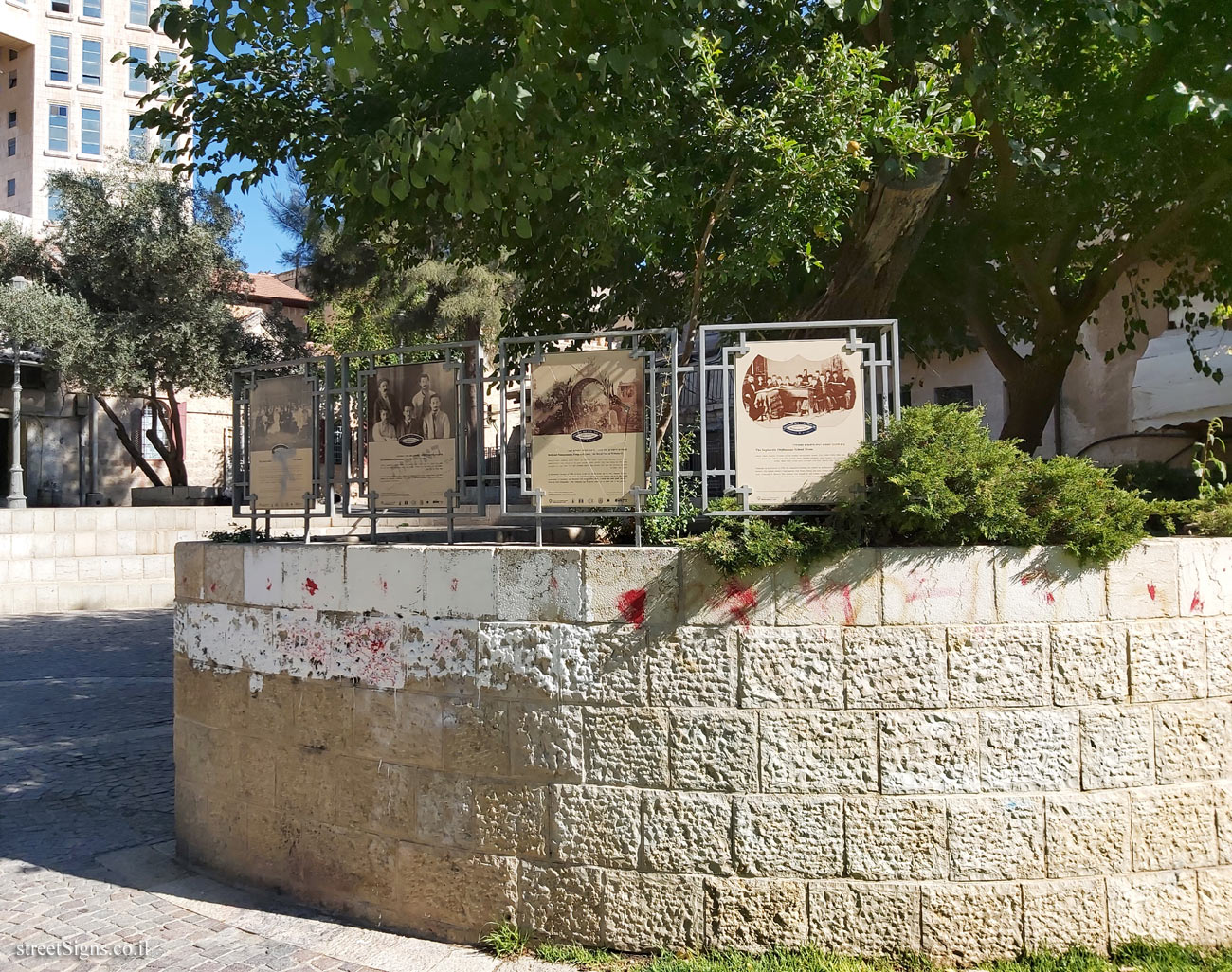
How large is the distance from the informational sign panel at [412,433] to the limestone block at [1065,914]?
307 centimetres

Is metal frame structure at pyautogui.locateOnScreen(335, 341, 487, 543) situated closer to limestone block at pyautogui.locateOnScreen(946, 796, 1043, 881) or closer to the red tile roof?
limestone block at pyautogui.locateOnScreen(946, 796, 1043, 881)

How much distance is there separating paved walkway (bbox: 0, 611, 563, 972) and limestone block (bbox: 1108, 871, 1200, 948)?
227 cm

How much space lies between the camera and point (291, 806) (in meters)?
5.05

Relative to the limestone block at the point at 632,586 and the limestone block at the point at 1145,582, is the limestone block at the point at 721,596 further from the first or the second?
the limestone block at the point at 1145,582

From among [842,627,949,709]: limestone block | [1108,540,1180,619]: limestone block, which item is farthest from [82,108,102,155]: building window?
[1108,540,1180,619]: limestone block

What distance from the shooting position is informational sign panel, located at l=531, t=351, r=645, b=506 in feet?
15.1

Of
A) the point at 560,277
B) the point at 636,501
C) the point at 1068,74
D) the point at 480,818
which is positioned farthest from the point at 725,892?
the point at 1068,74

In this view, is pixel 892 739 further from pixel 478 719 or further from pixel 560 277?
pixel 560 277

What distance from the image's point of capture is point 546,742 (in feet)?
14.4

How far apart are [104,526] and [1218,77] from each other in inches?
606

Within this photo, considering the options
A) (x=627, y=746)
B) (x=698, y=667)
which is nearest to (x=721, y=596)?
(x=698, y=667)

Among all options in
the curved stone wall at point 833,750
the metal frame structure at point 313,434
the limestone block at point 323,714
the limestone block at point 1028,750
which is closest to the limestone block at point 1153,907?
the curved stone wall at point 833,750

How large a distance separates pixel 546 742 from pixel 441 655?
61cm

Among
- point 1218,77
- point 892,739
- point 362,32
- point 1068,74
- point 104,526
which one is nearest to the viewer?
point 892,739
